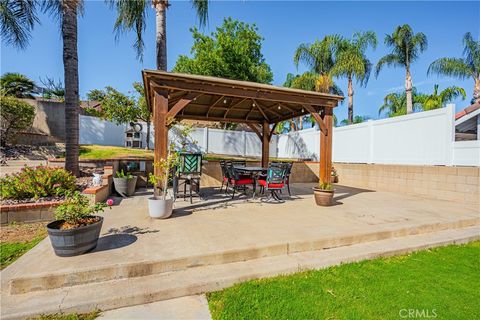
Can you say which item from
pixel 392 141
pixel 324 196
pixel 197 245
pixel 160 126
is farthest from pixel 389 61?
pixel 197 245

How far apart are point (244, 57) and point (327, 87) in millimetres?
7008

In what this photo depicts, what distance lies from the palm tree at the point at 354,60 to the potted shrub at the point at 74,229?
18193 mm

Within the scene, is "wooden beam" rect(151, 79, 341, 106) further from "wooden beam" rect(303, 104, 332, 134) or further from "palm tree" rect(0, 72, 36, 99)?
"palm tree" rect(0, 72, 36, 99)

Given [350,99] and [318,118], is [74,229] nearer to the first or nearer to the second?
[318,118]

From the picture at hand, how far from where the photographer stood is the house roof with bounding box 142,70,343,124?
4805 mm

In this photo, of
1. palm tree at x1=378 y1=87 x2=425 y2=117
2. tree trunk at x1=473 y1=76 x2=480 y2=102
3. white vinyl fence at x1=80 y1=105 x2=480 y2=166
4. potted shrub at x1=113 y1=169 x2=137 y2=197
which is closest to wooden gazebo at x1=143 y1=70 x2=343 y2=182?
white vinyl fence at x1=80 y1=105 x2=480 y2=166

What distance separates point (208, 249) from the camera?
295 centimetres

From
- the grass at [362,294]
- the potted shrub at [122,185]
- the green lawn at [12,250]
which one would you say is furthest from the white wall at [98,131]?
the grass at [362,294]

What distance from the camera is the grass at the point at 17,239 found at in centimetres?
305

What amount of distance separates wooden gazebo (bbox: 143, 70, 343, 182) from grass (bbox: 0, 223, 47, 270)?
2.26 metres

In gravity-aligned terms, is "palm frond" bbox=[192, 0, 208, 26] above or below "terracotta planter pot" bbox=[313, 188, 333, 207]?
above

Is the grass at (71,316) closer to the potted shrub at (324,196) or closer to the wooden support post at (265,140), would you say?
the potted shrub at (324,196)

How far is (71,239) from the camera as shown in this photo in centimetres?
264

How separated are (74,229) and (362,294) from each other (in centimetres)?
321
